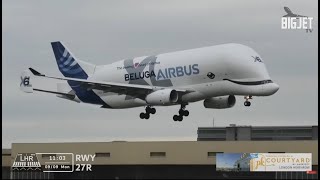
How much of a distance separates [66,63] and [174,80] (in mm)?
21601

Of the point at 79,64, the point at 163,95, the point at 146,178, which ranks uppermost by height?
the point at 79,64

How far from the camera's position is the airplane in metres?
75.7

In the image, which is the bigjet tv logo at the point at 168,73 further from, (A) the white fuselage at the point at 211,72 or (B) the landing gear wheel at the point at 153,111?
(B) the landing gear wheel at the point at 153,111

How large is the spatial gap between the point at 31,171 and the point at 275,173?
19.2m

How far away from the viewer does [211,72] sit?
252 feet

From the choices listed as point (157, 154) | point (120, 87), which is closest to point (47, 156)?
point (120, 87)

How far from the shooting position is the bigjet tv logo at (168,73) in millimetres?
78875

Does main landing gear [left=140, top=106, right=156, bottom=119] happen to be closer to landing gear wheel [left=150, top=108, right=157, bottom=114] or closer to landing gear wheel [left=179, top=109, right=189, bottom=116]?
landing gear wheel [left=150, top=108, right=157, bottom=114]

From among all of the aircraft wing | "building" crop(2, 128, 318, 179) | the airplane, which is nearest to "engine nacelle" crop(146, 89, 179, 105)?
the airplane

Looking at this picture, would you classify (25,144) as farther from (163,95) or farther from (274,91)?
(274,91)

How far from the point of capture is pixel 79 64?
320 feet

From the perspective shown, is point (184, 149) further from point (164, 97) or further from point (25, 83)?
point (25, 83)

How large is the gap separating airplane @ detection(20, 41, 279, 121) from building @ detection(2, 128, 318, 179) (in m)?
3.84

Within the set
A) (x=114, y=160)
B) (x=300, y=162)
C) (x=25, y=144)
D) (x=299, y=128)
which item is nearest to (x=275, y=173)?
(x=300, y=162)
